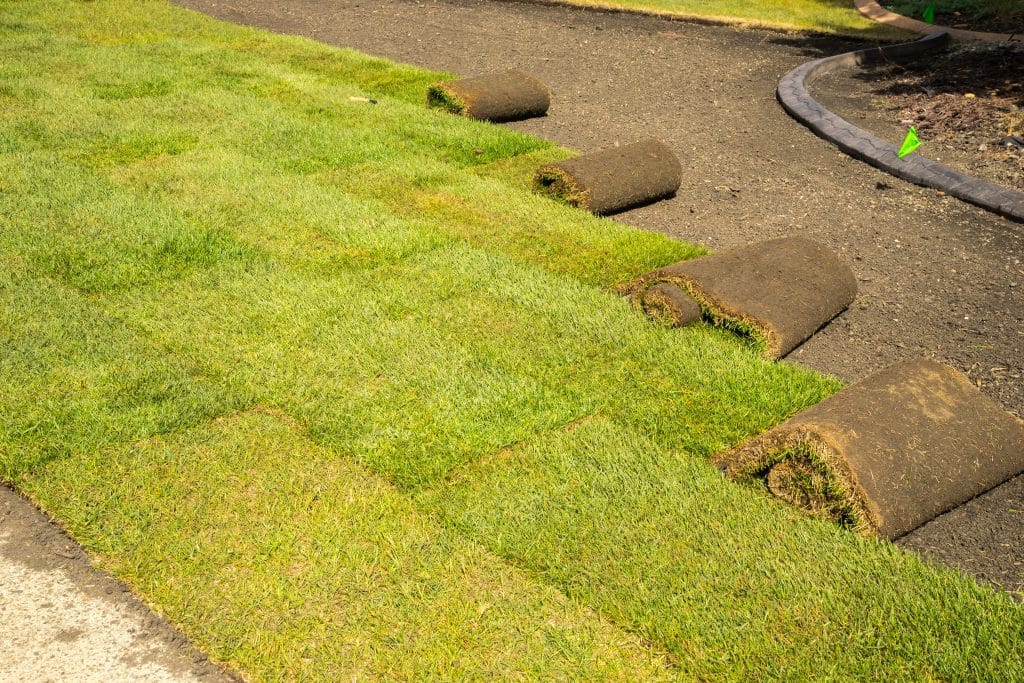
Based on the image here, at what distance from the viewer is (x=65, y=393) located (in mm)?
4609

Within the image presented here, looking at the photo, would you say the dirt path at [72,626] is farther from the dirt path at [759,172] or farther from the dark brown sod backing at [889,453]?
the dirt path at [759,172]

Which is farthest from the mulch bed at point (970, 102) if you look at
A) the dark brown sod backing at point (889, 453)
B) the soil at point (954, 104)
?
the dark brown sod backing at point (889, 453)

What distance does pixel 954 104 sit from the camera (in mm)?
9992

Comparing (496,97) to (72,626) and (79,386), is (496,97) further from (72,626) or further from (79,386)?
(72,626)

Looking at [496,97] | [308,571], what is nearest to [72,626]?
[308,571]

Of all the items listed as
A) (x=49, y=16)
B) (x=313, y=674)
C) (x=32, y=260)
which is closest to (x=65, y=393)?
(x=32, y=260)

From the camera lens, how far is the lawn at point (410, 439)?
3.33 m

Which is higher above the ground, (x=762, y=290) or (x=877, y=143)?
(x=762, y=290)

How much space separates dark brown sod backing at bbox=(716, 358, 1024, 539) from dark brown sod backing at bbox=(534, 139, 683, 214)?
3303mm

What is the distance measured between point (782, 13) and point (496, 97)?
7297mm

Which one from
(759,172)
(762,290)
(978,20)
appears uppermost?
(978,20)

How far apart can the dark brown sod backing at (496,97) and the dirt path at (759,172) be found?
0.85 feet

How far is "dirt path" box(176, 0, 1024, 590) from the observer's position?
17.7 feet

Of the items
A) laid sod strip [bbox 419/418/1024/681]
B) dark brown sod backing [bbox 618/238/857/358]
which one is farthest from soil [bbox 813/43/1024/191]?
laid sod strip [bbox 419/418/1024/681]
